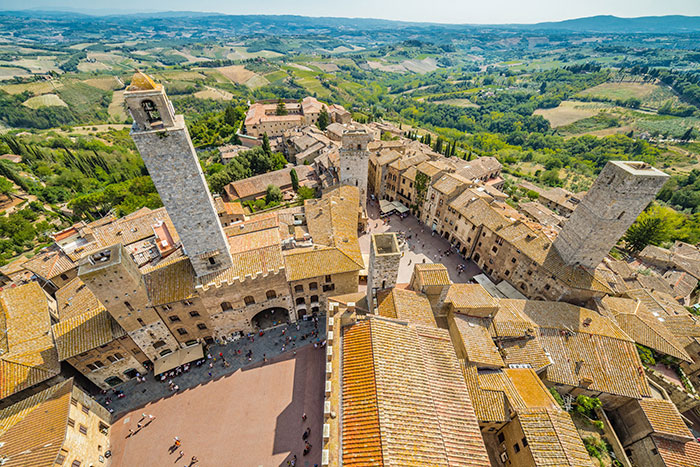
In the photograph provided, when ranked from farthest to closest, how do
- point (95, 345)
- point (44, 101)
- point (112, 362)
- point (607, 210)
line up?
1. point (44, 101)
2. point (607, 210)
3. point (112, 362)
4. point (95, 345)

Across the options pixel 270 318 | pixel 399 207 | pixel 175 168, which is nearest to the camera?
pixel 175 168

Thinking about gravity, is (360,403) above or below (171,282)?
above

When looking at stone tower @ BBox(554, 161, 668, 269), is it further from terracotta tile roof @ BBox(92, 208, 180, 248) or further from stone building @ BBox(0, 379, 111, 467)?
terracotta tile roof @ BBox(92, 208, 180, 248)

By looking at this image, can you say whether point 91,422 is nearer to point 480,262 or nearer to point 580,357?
point 580,357

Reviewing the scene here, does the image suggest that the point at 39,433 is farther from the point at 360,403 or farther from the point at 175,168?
the point at 360,403

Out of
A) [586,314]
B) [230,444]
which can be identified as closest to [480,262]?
[586,314]

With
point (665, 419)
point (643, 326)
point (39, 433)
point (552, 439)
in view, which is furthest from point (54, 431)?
point (643, 326)

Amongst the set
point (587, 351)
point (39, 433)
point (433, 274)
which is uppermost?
point (433, 274)
